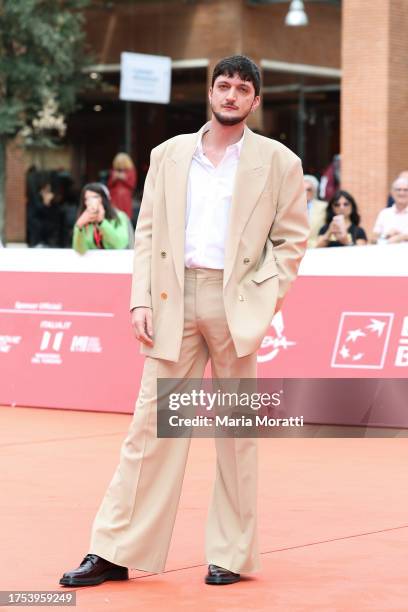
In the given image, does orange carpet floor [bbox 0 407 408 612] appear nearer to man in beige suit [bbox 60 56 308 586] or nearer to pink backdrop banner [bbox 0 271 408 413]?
man in beige suit [bbox 60 56 308 586]

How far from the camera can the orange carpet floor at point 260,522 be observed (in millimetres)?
5633

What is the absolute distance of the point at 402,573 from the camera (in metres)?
6.06

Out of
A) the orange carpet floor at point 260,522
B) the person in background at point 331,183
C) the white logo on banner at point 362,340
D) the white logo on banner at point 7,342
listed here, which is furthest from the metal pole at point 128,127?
the white logo on banner at point 362,340

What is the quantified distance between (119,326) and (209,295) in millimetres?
6079

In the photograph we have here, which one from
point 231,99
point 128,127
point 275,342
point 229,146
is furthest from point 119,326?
point 128,127

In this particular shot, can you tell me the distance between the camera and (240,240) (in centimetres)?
565

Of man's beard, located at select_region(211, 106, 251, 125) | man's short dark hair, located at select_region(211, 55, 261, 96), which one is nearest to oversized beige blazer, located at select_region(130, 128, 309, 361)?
man's beard, located at select_region(211, 106, 251, 125)

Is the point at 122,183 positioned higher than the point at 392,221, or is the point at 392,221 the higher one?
the point at 122,183

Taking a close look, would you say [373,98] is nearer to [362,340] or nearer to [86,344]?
[86,344]

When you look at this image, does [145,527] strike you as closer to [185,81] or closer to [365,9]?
[365,9]

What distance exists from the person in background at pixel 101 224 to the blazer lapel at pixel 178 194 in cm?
690

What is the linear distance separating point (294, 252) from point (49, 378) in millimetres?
6552

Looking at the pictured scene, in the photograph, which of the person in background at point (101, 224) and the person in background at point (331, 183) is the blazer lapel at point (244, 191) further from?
the person in background at point (331, 183)

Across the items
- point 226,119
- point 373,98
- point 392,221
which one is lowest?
point 392,221
